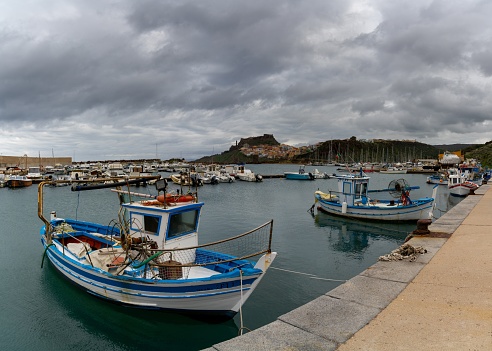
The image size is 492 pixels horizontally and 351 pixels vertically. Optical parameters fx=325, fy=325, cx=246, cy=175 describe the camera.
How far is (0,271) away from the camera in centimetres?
1445

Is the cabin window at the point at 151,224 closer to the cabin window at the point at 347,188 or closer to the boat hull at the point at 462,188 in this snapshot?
the cabin window at the point at 347,188

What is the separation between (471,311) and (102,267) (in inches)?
391

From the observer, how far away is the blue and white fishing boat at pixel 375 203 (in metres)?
23.6

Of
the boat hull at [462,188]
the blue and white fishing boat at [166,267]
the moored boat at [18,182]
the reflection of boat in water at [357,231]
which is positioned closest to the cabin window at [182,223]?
the blue and white fishing boat at [166,267]

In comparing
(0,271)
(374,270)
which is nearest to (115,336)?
(374,270)

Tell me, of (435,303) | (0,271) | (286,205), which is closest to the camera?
(435,303)

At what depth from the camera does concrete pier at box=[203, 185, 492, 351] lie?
467cm

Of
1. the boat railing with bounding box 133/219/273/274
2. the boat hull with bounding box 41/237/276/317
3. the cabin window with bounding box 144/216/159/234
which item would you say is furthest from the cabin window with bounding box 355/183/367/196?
the cabin window with bounding box 144/216/159/234

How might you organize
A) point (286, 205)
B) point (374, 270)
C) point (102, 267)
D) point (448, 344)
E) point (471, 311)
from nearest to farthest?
1. point (448, 344)
2. point (471, 311)
3. point (374, 270)
4. point (102, 267)
5. point (286, 205)

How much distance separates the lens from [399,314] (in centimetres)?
552

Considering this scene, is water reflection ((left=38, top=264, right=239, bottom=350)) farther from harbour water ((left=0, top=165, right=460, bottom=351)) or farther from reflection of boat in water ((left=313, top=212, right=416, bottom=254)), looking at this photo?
reflection of boat in water ((left=313, top=212, right=416, bottom=254))

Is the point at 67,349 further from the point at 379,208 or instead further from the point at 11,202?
the point at 11,202

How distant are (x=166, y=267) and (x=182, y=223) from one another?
197 cm

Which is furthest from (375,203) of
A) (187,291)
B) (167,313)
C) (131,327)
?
(131,327)
